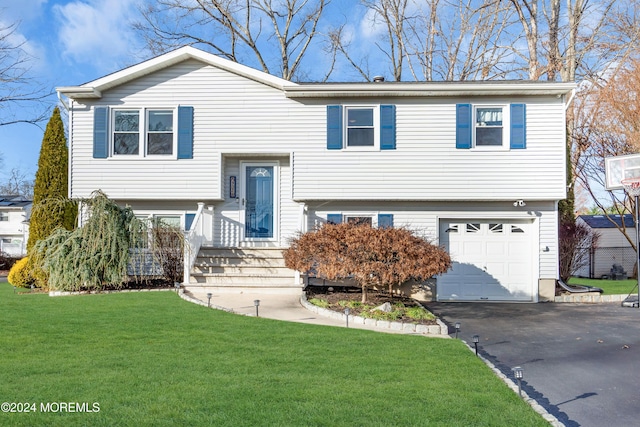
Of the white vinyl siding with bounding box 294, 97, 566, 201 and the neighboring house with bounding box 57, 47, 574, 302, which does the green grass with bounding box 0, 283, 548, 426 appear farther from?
the white vinyl siding with bounding box 294, 97, 566, 201

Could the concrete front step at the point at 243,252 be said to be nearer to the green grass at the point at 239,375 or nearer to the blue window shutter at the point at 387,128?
the blue window shutter at the point at 387,128

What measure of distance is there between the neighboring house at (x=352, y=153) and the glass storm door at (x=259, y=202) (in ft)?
1.74

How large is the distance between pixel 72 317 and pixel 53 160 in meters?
7.30

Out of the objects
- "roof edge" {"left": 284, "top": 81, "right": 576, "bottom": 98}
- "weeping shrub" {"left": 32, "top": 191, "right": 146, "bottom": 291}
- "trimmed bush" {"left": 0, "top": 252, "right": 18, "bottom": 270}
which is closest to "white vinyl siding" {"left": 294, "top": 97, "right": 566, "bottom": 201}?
"roof edge" {"left": 284, "top": 81, "right": 576, "bottom": 98}

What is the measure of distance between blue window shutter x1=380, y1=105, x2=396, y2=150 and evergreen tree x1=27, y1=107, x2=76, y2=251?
345 inches

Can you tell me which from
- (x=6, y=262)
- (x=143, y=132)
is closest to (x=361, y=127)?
(x=143, y=132)

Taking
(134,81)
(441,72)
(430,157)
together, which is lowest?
(430,157)

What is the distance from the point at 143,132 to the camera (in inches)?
468

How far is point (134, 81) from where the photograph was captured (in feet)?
39.3

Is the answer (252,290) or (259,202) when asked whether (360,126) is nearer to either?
(259,202)

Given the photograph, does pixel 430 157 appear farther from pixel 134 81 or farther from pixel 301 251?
pixel 134 81

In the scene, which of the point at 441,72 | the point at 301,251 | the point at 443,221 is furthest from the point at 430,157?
the point at 441,72

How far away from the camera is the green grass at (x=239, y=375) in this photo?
12.1 ft

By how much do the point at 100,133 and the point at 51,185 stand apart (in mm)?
2522
